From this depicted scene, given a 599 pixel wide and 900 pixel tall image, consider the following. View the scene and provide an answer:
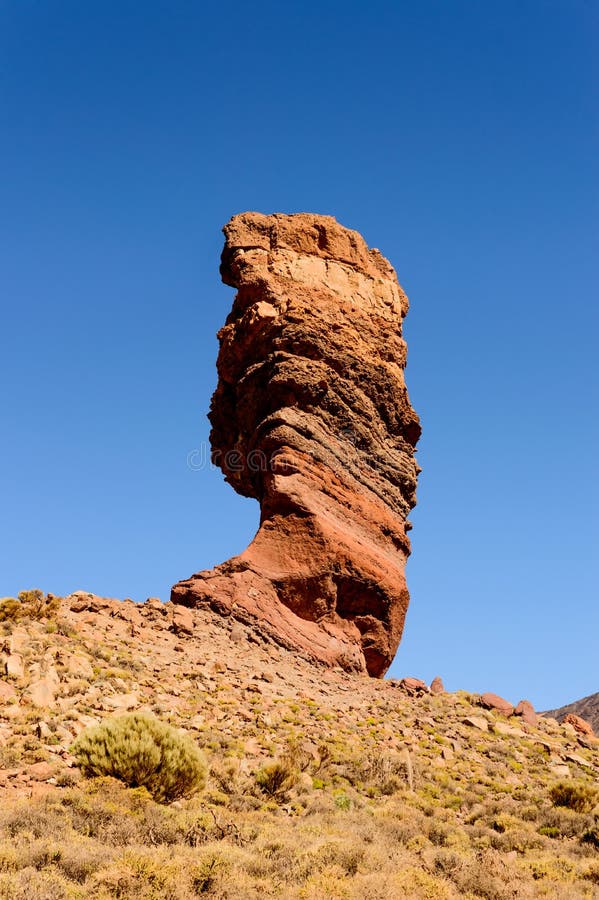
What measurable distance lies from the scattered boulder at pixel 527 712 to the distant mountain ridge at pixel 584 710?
25211mm

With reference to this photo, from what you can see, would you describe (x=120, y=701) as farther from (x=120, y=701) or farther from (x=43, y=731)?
(x=43, y=731)

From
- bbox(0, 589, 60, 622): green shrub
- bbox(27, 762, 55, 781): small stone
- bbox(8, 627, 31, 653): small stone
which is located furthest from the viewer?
bbox(0, 589, 60, 622): green shrub

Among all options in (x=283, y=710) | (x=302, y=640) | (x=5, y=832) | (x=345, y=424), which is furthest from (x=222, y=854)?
(x=345, y=424)

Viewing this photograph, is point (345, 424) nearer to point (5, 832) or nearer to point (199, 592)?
point (199, 592)

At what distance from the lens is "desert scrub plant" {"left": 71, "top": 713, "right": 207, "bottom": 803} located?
42.0 ft

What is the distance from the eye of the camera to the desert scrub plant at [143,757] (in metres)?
12.8

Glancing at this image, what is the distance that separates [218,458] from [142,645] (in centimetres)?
1215

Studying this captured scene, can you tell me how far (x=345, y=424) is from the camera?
28.2m

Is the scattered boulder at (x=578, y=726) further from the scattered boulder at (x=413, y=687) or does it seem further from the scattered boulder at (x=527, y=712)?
the scattered boulder at (x=413, y=687)

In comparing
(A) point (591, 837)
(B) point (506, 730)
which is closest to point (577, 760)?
(B) point (506, 730)

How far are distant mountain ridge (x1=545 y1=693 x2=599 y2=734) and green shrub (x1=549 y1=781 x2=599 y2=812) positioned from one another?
33276mm

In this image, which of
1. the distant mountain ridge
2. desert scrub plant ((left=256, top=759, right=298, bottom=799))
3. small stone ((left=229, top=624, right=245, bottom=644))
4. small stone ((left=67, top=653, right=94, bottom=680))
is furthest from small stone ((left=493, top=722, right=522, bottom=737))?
the distant mountain ridge

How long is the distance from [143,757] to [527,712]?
15.5 m

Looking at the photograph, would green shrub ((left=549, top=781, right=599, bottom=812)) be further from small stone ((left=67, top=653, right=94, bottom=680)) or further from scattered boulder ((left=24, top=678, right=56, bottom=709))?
scattered boulder ((left=24, top=678, right=56, bottom=709))
